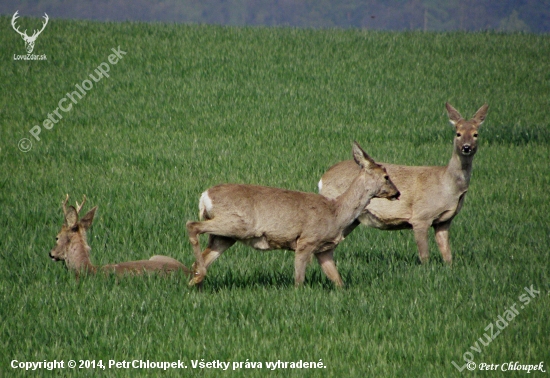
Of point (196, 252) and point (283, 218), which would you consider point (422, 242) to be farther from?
point (196, 252)

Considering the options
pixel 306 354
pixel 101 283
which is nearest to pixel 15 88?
pixel 101 283

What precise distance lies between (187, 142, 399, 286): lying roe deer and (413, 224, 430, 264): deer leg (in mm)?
1373

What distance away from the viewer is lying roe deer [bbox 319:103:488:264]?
9070mm

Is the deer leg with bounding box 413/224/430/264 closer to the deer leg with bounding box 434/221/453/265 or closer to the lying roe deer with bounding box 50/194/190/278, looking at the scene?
the deer leg with bounding box 434/221/453/265

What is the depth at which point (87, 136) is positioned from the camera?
1625cm

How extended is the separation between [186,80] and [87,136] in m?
5.51

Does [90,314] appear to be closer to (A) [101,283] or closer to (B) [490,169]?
(A) [101,283]

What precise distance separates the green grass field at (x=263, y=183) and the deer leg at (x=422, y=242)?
20 cm

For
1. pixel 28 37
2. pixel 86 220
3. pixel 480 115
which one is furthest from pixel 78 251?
pixel 28 37

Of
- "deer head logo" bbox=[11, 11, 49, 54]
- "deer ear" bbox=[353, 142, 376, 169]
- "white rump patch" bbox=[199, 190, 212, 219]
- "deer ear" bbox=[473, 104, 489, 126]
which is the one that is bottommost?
"white rump patch" bbox=[199, 190, 212, 219]

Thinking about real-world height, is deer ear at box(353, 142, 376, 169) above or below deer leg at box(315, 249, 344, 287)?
above

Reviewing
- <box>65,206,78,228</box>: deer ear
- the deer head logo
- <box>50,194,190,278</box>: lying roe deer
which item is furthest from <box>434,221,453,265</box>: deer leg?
the deer head logo

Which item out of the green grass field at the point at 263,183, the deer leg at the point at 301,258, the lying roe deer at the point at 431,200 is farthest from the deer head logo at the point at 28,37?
the deer leg at the point at 301,258

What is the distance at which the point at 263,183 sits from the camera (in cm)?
1255
